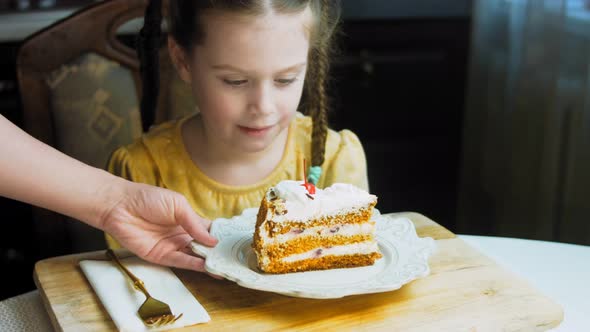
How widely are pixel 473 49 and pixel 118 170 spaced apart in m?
1.98

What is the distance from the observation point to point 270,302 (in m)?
1.27

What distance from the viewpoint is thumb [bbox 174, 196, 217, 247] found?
1.37m

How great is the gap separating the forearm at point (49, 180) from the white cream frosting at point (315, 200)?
0.34 m

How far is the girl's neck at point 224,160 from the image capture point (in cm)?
196

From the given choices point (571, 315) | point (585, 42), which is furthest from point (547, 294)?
point (585, 42)

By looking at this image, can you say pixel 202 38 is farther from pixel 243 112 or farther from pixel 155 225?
pixel 155 225

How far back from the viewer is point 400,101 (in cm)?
387

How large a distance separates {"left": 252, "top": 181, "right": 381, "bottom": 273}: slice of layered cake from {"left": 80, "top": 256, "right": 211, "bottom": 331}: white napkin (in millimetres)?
163

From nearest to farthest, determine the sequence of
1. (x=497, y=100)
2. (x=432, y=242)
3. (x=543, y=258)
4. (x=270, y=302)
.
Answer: (x=270, y=302) < (x=432, y=242) < (x=543, y=258) < (x=497, y=100)

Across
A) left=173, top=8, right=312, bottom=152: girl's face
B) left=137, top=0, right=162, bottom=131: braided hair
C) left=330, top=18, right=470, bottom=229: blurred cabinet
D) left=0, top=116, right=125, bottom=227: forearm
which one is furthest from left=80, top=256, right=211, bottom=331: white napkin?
left=330, top=18, right=470, bottom=229: blurred cabinet

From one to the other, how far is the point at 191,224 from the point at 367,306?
14.9 inches

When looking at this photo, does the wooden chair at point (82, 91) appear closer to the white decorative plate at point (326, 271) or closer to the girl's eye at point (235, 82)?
the girl's eye at point (235, 82)

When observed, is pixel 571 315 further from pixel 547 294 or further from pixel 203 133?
pixel 203 133

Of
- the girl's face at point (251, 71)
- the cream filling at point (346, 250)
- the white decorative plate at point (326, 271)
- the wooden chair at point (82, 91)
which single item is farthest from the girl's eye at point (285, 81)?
the wooden chair at point (82, 91)
